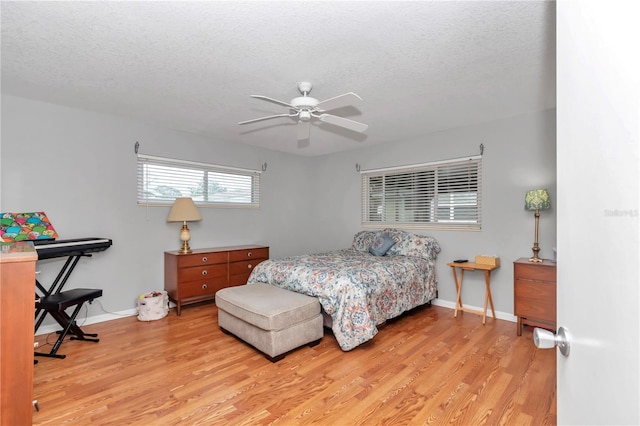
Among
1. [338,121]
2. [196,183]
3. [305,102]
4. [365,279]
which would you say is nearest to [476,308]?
[365,279]

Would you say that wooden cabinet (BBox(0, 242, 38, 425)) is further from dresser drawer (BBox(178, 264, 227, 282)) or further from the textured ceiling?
dresser drawer (BBox(178, 264, 227, 282))

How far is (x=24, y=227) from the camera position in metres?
2.70

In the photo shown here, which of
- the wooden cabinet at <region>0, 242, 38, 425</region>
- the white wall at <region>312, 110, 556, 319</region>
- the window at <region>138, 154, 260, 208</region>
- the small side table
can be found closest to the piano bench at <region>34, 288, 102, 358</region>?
the window at <region>138, 154, 260, 208</region>

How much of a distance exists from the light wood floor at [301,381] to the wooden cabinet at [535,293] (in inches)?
8.5

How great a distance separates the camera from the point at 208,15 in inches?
70.4

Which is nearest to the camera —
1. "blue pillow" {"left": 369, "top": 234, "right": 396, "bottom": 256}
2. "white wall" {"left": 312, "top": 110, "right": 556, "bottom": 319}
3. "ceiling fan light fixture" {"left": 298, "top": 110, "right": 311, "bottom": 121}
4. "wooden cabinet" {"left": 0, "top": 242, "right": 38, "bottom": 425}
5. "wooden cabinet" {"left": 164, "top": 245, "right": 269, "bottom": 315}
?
"wooden cabinet" {"left": 0, "top": 242, "right": 38, "bottom": 425}

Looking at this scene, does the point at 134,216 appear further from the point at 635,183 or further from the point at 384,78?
the point at 635,183

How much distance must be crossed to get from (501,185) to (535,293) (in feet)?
4.27

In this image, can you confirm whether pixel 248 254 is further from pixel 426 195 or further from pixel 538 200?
pixel 538 200

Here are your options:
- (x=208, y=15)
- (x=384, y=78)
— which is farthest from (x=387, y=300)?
(x=208, y=15)

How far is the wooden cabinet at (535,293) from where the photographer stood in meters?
2.92

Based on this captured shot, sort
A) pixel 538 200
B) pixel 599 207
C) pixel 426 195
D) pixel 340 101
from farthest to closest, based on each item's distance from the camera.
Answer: pixel 426 195
pixel 538 200
pixel 340 101
pixel 599 207

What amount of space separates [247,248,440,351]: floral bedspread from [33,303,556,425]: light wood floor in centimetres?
24

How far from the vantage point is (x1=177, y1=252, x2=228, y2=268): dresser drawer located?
3.73 meters
